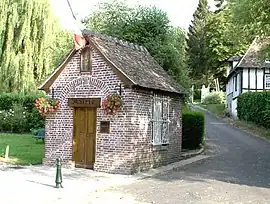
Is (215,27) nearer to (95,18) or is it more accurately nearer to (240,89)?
(240,89)

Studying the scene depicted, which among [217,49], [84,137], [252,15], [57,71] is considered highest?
[217,49]

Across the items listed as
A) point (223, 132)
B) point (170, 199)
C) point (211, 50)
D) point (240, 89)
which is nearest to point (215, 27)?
point (211, 50)

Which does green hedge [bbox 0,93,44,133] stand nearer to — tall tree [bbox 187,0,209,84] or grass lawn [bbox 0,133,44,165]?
grass lawn [bbox 0,133,44,165]

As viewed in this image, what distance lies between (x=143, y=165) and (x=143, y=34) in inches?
440

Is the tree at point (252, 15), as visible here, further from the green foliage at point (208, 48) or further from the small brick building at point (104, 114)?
the green foliage at point (208, 48)

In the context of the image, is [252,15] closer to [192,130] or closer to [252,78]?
[192,130]

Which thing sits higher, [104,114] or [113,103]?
[113,103]

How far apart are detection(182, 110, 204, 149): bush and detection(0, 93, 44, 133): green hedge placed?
12.1 meters

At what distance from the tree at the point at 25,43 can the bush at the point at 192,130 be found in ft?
43.6

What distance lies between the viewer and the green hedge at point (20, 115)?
32.0m

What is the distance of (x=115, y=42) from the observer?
18.2 m

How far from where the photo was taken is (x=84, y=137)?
16.6 m

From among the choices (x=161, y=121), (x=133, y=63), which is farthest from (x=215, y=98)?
(x=133, y=63)

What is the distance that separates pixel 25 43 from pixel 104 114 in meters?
19.4
